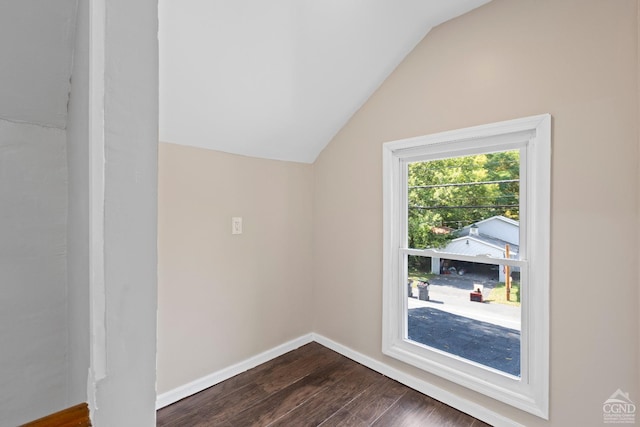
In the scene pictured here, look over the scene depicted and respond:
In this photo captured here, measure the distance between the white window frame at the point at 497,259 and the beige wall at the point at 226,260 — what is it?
79cm

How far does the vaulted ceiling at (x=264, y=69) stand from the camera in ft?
4.19

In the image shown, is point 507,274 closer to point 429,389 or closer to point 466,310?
point 466,310

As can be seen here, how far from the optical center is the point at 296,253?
2523 millimetres

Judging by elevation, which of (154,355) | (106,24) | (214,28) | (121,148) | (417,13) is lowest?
(154,355)

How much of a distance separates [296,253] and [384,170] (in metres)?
1.02

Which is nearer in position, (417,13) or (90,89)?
(90,89)
